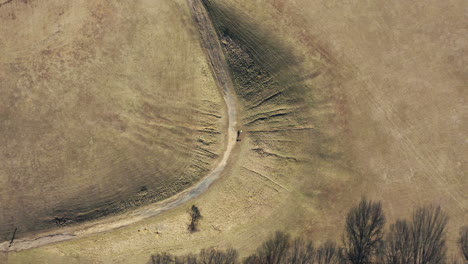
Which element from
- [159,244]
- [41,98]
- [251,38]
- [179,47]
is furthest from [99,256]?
[251,38]

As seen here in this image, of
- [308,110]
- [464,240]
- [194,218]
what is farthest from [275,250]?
[464,240]

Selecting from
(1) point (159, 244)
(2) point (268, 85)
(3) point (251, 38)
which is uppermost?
(3) point (251, 38)

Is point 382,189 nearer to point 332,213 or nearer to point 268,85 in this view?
point 332,213

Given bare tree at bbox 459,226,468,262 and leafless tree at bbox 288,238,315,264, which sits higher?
bare tree at bbox 459,226,468,262

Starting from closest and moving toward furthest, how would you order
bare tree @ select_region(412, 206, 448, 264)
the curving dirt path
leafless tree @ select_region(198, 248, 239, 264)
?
the curving dirt path → bare tree @ select_region(412, 206, 448, 264) → leafless tree @ select_region(198, 248, 239, 264)

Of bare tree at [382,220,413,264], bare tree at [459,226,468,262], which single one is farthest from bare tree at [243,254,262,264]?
bare tree at [459,226,468,262]

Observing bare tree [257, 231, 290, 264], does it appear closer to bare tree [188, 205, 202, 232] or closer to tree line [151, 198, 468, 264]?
tree line [151, 198, 468, 264]

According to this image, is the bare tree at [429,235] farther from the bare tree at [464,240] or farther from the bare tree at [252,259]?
the bare tree at [252,259]
